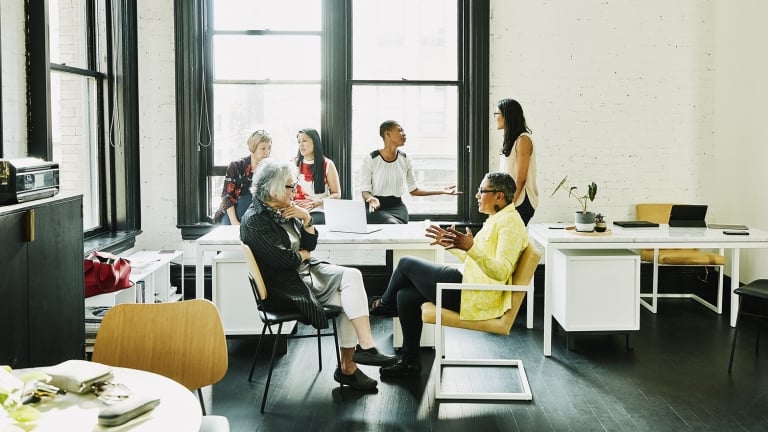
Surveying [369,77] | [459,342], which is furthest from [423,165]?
[459,342]

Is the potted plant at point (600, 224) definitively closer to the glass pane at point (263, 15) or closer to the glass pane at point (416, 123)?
the glass pane at point (416, 123)

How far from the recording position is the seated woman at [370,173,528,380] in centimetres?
451

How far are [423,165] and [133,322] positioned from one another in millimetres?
4599

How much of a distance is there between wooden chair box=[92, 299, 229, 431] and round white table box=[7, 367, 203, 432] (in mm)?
552

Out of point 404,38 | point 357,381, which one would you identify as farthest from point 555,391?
point 404,38

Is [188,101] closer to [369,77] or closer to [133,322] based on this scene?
[369,77]

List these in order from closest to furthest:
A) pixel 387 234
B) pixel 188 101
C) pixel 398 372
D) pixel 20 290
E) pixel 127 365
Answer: pixel 127 365
pixel 20 290
pixel 398 372
pixel 387 234
pixel 188 101

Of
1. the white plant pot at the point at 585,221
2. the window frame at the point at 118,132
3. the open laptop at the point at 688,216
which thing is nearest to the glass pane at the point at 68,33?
the window frame at the point at 118,132

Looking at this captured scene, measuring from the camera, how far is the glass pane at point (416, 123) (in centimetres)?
724

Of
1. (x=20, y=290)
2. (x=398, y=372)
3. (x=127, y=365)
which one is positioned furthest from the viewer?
(x=398, y=372)

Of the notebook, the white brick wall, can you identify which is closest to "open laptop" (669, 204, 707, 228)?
the notebook

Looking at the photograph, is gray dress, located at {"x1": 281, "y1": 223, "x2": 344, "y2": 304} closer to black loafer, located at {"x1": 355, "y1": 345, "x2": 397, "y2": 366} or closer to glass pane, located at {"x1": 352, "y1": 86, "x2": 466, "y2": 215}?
black loafer, located at {"x1": 355, "y1": 345, "x2": 397, "y2": 366}

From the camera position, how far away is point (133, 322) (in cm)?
292

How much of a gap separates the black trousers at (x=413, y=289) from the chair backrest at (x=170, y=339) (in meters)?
2.05
